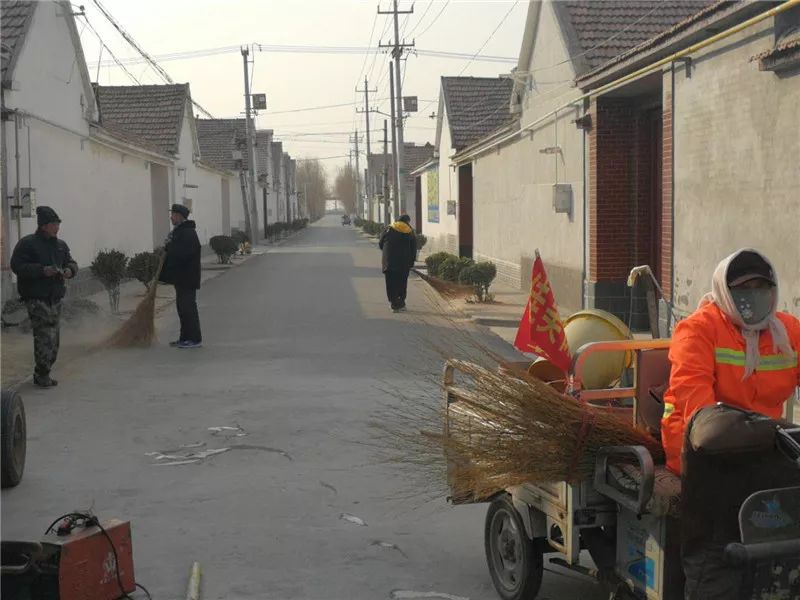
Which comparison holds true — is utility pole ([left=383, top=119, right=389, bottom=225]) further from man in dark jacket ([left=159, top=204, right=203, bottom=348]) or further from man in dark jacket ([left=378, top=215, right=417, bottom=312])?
man in dark jacket ([left=159, top=204, right=203, bottom=348])

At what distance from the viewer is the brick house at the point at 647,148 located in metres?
9.50

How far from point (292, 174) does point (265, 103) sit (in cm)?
6370

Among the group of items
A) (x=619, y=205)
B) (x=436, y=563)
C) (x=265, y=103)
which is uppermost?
(x=265, y=103)

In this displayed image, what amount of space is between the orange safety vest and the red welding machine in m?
2.45

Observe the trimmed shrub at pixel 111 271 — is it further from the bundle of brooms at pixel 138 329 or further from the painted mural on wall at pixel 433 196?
the painted mural on wall at pixel 433 196

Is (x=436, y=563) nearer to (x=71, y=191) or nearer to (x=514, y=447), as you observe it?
(x=514, y=447)

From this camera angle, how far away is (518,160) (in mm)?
21938

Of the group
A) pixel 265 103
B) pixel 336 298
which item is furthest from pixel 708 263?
pixel 265 103

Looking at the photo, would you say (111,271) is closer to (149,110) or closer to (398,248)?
(398,248)

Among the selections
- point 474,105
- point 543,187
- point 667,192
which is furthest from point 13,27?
point 474,105

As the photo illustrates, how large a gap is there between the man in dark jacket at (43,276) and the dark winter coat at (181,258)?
3019 millimetres

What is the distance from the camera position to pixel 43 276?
9.67 meters

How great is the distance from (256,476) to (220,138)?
54337 mm

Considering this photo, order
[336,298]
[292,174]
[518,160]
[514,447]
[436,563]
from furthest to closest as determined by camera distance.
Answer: [292,174], [518,160], [336,298], [436,563], [514,447]
